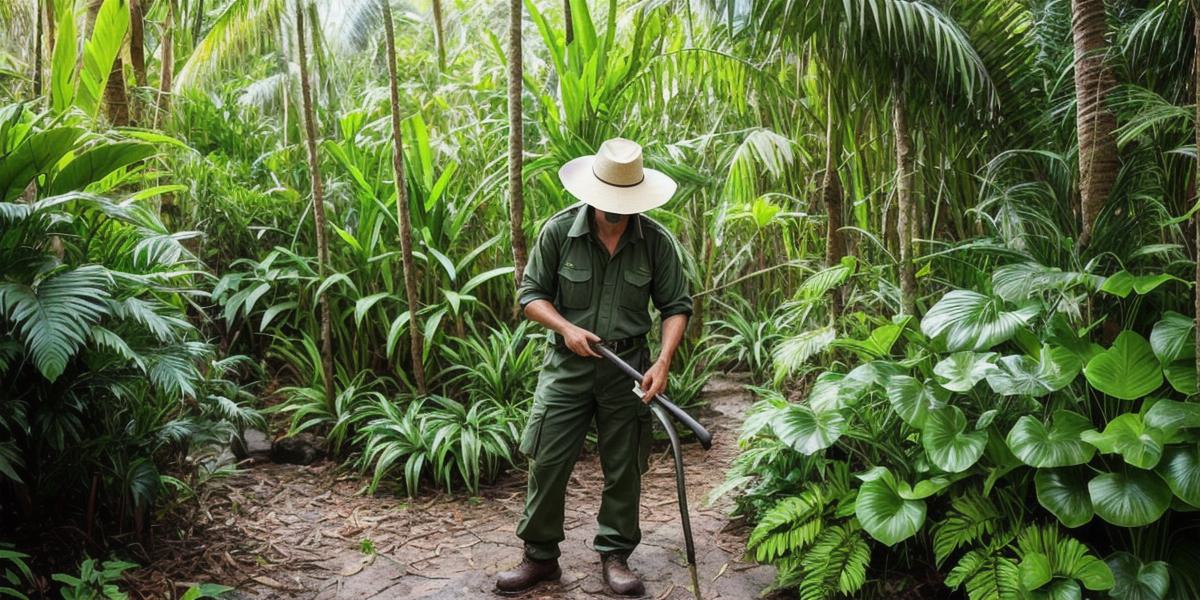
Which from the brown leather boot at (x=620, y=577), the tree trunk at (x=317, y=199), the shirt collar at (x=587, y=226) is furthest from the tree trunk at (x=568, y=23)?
the brown leather boot at (x=620, y=577)

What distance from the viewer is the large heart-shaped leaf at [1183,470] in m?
2.66

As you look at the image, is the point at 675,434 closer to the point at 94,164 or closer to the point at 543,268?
the point at 543,268

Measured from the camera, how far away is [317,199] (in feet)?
15.1

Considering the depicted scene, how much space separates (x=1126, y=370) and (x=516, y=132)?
2.64 meters

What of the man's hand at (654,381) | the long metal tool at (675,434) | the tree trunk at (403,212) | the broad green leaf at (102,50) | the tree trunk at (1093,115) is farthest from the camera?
the tree trunk at (403,212)

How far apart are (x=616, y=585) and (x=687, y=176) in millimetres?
2510

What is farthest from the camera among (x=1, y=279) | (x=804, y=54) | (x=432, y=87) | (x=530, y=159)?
(x=432, y=87)

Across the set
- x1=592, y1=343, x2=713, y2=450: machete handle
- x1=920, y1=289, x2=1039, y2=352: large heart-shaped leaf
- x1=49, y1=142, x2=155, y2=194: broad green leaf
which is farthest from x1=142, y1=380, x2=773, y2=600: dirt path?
x1=49, y1=142, x2=155, y2=194: broad green leaf

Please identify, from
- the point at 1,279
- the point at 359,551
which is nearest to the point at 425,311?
the point at 359,551

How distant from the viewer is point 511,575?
3270 millimetres

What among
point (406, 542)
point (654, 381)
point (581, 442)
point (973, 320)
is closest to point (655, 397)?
point (654, 381)

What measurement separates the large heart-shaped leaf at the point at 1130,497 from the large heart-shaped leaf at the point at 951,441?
0.36m

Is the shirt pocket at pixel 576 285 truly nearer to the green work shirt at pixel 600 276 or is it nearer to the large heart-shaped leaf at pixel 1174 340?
the green work shirt at pixel 600 276

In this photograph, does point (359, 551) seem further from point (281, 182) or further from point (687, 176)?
point (281, 182)
